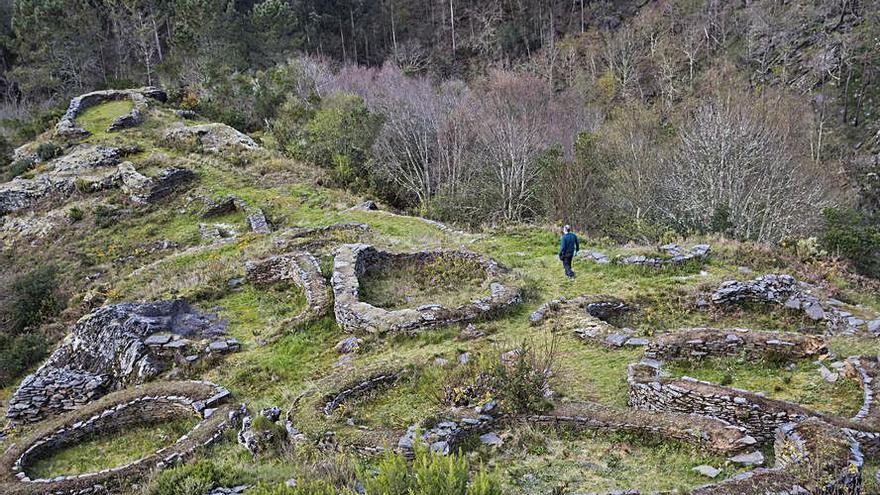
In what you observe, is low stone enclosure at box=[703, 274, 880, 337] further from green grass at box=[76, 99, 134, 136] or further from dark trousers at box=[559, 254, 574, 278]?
green grass at box=[76, 99, 134, 136]

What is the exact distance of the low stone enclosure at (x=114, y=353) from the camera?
14.0m

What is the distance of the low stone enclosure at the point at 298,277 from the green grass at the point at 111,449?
410 centimetres

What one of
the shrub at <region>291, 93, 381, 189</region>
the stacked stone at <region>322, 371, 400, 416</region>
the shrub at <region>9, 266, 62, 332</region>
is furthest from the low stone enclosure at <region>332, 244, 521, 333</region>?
the shrub at <region>291, 93, 381, 189</region>

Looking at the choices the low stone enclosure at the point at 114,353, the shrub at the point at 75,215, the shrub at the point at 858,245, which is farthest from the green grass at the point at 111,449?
the shrub at the point at 75,215

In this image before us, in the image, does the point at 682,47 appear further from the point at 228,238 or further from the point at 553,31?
the point at 228,238

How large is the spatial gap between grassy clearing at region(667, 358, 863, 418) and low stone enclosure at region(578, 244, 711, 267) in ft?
17.5

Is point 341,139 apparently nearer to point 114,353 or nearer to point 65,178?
point 65,178

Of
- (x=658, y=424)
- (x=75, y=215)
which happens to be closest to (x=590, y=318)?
(x=658, y=424)

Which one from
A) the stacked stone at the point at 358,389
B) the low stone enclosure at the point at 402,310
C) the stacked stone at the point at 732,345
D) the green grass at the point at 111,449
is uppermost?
the low stone enclosure at the point at 402,310

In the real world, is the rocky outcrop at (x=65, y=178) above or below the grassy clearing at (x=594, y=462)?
above

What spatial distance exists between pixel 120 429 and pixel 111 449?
0.72 meters

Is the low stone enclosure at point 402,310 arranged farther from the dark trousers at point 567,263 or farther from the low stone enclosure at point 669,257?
the low stone enclosure at point 669,257

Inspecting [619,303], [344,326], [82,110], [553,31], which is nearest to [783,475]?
[619,303]

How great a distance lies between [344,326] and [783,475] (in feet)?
35.5
